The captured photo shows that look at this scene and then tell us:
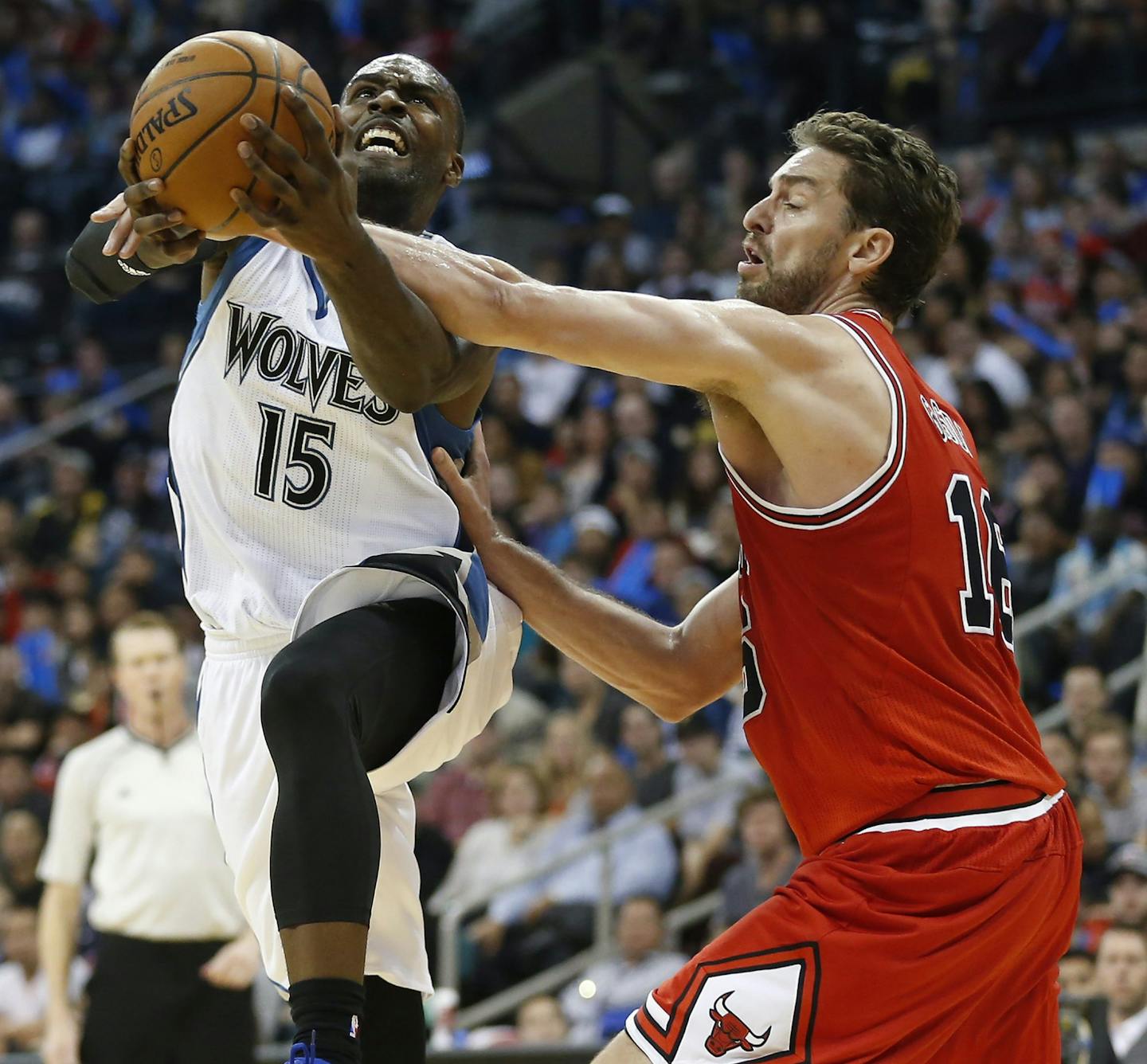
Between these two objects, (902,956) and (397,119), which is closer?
(902,956)

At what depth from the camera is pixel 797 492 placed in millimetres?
3369

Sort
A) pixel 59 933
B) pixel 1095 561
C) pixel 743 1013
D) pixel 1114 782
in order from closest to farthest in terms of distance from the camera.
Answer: pixel 743 1013, pixel 59 933, pixel 1114 782, pixel 1095 561

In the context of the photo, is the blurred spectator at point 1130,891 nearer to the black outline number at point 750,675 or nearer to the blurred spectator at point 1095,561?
the blurred spectator at point 1095,561

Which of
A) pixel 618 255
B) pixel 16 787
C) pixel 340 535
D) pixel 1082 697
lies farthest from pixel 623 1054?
pixel 618 255

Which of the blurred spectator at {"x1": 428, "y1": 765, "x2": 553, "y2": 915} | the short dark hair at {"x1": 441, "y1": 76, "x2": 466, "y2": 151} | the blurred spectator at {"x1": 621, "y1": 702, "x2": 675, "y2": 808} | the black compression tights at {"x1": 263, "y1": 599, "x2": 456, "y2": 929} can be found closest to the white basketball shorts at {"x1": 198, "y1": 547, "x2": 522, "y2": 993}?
the black compression tights at {"x1": 263, "y1": 599, "x2": 456, "y2": 929}

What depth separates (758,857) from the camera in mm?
7805

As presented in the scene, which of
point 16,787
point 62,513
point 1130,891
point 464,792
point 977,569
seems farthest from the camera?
point 62,513

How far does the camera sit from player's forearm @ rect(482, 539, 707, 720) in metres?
4.09

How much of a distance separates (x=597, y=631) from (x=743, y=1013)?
120cm

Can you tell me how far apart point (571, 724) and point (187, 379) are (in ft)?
19.2

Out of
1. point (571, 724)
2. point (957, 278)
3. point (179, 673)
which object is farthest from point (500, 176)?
point (179, 673)

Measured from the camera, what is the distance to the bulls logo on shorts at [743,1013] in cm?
309

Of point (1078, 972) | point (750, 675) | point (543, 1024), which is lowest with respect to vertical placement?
point (543, 1024)

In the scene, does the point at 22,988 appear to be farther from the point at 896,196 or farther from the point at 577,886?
the point at 896,196
